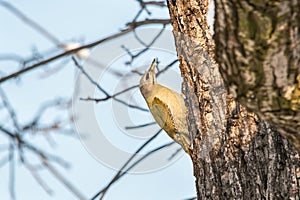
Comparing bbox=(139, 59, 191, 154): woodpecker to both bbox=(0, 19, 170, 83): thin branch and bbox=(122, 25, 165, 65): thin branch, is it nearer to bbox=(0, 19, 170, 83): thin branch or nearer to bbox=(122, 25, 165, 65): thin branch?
bbox=(122, 25, 165, 65): thin branch

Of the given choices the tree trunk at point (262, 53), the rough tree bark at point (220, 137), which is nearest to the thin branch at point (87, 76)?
the rough tree bark at point (220, 137)

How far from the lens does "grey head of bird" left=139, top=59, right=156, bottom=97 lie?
9.08 ft

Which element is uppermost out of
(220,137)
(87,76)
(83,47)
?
(83,47)

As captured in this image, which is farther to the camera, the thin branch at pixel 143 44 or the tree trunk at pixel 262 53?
the thin branch at pixel 143 44

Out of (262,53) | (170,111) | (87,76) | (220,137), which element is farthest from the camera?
(87,76)

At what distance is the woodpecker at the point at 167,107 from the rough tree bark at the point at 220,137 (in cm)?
16

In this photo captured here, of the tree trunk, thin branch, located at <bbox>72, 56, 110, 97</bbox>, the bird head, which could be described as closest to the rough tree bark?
the tree trunk

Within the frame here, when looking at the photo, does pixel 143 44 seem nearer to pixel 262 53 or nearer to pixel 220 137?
pixel 220 137

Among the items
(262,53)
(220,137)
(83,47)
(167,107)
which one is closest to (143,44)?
(83,47)

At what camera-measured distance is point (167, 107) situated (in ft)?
8.27

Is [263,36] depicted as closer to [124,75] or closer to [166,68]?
[166,68]

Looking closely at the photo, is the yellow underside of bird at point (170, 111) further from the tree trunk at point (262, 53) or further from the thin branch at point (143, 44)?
the tree trunk at point (262, 53)

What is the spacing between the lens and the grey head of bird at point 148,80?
2.77 metres

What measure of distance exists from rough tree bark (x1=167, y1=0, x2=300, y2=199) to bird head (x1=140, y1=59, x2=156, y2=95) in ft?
2.40
